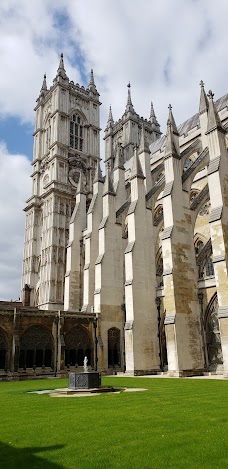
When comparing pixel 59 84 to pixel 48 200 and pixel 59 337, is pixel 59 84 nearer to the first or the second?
pixel 48 200

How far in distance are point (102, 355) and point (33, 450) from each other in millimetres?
22306

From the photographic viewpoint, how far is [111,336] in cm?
2823

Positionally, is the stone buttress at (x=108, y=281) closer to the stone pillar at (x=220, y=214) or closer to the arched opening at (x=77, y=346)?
the arched opening at (x=77, y=346)

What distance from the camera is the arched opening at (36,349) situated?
24.8 meters

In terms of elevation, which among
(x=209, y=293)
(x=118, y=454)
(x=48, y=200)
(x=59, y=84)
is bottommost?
(x=118, y=454)

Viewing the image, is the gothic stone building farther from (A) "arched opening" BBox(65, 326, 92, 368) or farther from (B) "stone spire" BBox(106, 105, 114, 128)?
(B) "stone spire" BBox(106, 105, 114, 128)

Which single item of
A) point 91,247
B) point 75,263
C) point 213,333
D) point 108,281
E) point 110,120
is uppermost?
point 110,120

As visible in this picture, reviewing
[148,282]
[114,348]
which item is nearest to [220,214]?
[148,282]

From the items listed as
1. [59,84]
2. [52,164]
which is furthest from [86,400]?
[59,84]

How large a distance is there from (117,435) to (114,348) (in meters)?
22.6

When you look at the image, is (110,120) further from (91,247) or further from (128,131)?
(91,247)

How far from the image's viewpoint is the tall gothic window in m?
52.2

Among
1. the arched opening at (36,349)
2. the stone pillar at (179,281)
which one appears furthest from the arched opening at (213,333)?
the arched opening at (36,349)

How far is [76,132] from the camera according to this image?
53.2 meters
